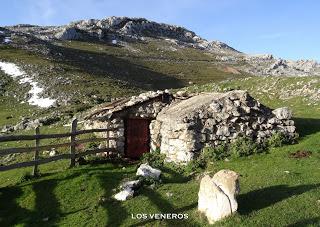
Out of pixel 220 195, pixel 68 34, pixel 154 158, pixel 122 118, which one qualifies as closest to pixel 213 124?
pixel 154 158

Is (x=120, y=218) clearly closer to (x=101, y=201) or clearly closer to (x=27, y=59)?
(x=101, y=201)

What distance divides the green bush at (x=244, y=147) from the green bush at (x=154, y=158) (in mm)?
3787

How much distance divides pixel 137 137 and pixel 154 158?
7.96ft

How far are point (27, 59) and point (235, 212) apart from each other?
260ft

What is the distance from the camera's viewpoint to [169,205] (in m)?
16.3

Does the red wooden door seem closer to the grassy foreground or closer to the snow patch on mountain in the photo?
the grassy foreground

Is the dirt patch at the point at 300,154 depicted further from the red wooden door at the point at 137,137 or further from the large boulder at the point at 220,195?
the large boulder at the point at 220,195

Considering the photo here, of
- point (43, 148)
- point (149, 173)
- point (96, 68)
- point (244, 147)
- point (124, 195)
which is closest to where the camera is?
point (124, 195)

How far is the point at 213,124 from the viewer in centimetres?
2344

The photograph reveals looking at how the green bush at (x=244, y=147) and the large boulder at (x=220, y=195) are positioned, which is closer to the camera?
the large boulder at (x=220, y=195)

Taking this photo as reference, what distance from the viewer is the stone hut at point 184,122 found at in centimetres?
2320

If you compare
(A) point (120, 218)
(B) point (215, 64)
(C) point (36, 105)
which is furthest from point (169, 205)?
(B) point (215, 64)

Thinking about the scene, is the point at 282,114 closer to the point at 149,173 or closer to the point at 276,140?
the point at 276,140

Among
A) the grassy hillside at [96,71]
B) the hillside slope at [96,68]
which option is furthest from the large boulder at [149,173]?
the hillside slope at [96,68]
